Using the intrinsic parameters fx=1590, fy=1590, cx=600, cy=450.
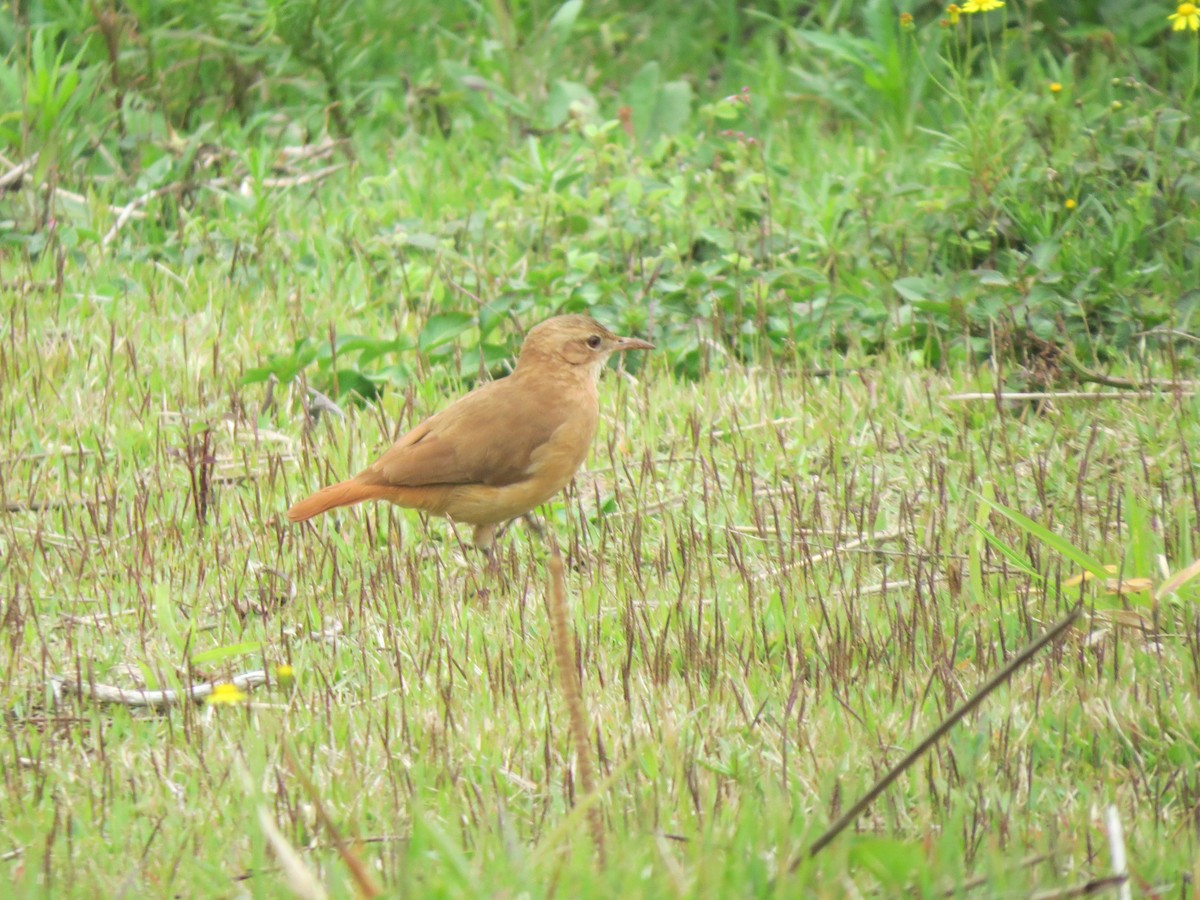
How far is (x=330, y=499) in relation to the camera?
4730 millimetres

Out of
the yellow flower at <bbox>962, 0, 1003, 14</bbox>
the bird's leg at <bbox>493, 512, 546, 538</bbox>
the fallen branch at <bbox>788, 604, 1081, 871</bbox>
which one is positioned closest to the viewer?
the fallen branch at <bbox>788, 604, 1081, 871</bbox>

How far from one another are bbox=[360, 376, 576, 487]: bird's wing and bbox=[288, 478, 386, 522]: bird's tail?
6 centimetres

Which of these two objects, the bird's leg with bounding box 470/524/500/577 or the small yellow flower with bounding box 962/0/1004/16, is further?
the small yellow flower with bounding box 962/0/1004/16

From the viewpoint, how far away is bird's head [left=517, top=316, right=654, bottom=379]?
5.36 metres

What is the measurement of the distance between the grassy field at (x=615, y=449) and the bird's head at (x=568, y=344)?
33 centimetres

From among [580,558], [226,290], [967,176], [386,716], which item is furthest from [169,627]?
[967,176]

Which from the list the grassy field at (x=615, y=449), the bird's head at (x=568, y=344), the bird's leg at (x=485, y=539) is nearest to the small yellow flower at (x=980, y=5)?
the grassy field at (x=615, y=449)

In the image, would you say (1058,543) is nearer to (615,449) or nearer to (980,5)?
(615,449)

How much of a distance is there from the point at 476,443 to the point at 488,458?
9cm

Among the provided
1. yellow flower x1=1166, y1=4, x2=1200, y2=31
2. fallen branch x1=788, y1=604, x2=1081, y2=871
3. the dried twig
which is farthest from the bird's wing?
yellow flower x1=1166, y1=4, x2=1200, y2=31

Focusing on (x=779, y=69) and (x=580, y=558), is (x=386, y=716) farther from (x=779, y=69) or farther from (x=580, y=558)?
(x=779, y=69)

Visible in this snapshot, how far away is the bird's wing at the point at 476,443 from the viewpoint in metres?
4.82

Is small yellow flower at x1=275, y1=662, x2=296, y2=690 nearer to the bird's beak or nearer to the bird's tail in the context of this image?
the bird's tail

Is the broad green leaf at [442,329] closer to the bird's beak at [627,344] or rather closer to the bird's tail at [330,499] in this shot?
the bird's beak at [627,344]
